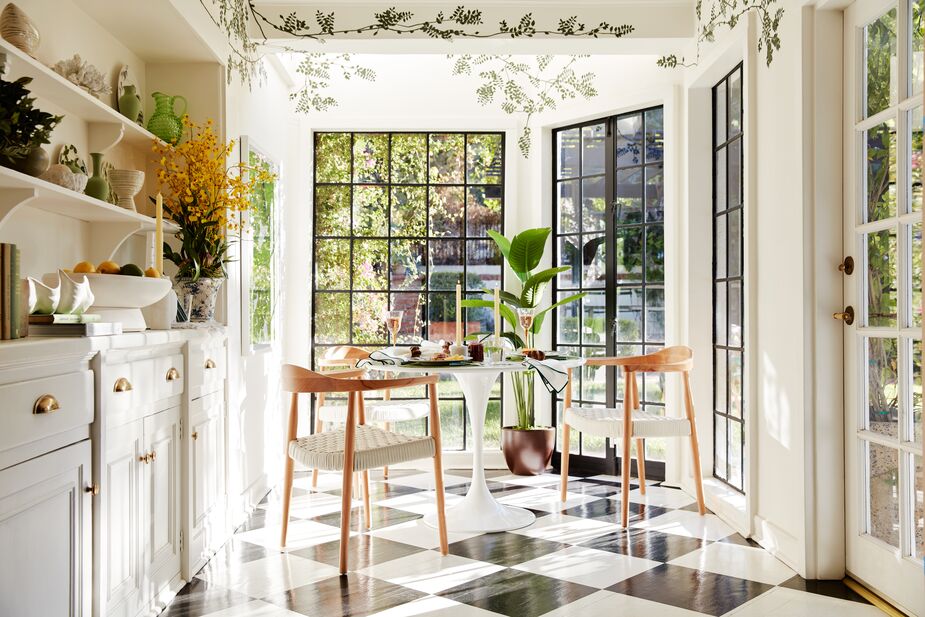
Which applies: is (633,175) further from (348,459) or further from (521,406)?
(348,459)

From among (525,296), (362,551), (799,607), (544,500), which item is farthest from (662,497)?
(362,551)

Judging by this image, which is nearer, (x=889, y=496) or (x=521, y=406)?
(x=889, y=496)

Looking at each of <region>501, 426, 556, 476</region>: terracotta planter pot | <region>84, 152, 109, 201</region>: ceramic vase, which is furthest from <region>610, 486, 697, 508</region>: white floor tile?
<region>84, 152, 109, 201</region>: ceramic vase

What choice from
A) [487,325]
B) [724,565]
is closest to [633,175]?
[487,325]

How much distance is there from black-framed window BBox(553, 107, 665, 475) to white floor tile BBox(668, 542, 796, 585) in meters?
1.40

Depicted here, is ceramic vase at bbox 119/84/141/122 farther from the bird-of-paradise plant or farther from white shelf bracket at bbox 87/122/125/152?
the bird-of-paradise plant

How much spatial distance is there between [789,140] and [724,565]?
5.65 feet

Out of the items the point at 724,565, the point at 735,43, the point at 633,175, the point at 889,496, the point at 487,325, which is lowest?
the point at 724,565

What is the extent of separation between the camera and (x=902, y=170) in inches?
99.9

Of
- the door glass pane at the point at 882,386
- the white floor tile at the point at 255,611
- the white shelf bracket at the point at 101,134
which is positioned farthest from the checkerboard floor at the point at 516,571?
the white shelf bracket at the point at 101,134

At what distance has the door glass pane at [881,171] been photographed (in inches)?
102

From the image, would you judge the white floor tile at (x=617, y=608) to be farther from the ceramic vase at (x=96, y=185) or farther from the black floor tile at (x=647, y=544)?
the ceramic vase at (x=96, y=185)

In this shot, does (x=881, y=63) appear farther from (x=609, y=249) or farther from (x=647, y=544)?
(x=609, y=249)

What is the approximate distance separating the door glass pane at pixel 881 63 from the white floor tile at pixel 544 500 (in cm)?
236
